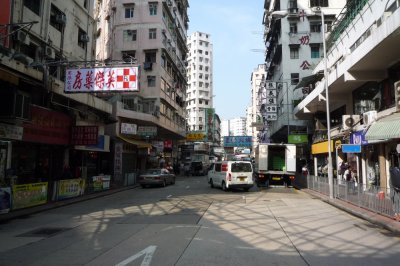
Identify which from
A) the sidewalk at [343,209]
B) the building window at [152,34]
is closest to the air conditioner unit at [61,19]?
the sidewalk at [343,209]

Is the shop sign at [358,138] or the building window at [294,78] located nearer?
the shop sign at [358,138]

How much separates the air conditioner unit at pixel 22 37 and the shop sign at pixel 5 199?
27.1 feet

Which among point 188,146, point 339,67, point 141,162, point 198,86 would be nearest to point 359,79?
point 339,67

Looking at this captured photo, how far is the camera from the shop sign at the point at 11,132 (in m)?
16.5

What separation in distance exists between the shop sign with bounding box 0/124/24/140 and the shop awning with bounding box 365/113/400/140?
1599 cm

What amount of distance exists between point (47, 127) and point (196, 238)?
1475 centimetres

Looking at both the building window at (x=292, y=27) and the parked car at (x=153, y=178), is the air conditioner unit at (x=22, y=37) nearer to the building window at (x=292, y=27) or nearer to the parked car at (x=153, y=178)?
the parked car at (x=153, y=178)

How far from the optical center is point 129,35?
44.9 meters

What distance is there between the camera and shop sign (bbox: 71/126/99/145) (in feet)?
77.4

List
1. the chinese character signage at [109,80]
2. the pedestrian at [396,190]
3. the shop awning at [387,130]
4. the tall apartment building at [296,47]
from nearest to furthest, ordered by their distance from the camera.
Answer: the pedestrian at [396,190]
the shop awning at [387,130]
the chinese character signage at [109,80]
the tall apartment building at [296,47]

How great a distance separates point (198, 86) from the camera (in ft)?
407

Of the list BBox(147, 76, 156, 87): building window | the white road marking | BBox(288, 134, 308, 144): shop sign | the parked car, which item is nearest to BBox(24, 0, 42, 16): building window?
the parked car

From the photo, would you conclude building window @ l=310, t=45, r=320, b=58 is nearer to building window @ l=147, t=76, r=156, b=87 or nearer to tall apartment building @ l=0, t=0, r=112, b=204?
→ building window @ l=147, t=76, r=156, b=87

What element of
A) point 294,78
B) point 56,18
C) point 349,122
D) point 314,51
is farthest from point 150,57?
point 349,122
